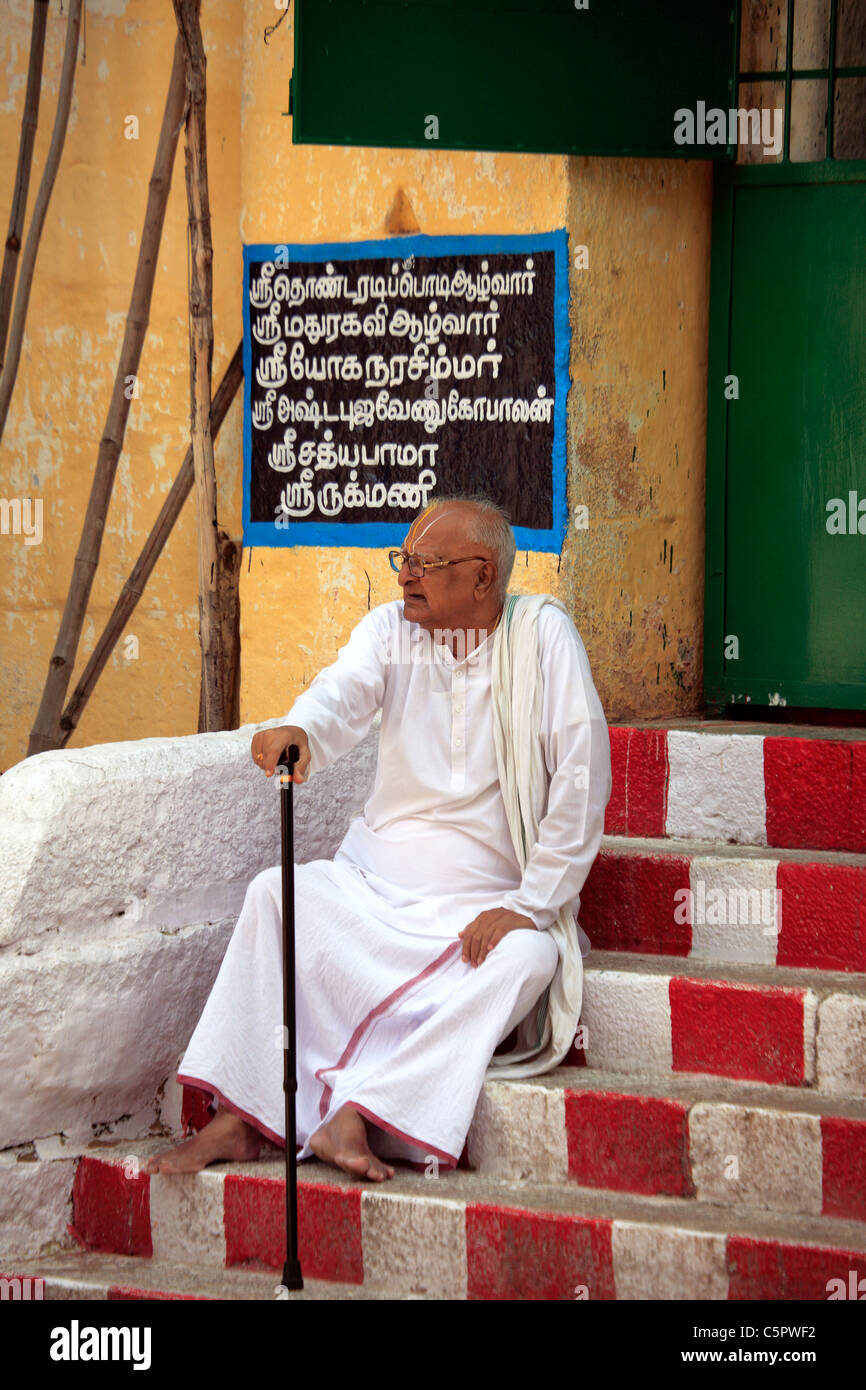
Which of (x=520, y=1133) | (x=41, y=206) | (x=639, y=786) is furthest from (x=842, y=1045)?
(x=41, y=206)

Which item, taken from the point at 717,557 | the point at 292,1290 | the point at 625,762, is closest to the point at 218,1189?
the point at 292,1290

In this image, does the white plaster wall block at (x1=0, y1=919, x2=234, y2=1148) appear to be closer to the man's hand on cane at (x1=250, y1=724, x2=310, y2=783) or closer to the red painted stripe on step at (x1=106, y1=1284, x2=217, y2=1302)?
the red painted stripe on step at (x1=106, y1=1284, x2=217, y2=1302)

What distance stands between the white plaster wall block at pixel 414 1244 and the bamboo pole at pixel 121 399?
2.36m

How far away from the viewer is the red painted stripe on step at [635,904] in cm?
397

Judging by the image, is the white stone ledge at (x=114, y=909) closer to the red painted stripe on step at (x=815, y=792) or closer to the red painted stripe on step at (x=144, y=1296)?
the red painted stripe on step at (x=144, y=1296)

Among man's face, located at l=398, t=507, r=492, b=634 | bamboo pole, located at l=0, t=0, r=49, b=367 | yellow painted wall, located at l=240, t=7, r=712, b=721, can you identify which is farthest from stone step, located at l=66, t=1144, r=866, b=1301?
bamboo pole, located at l=0, t=0, r=49, b=367

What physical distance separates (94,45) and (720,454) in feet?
8.62

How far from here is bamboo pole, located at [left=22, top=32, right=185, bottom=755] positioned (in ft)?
16.4

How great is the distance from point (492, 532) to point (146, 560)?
5.53ft

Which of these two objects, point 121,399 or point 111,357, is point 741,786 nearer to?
point 121,399

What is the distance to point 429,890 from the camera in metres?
3.83

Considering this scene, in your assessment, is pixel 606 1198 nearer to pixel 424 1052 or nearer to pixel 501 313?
pixel 424 1052

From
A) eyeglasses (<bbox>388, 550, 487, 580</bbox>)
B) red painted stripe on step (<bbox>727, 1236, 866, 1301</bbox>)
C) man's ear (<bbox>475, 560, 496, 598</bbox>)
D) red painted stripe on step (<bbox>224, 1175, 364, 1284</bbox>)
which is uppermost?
eyeglasses (<bbox>388, 550, 487, 580</bbox>)

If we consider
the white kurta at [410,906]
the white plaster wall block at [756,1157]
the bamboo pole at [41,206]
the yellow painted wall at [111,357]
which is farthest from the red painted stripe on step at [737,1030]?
the bamboo pole at [41,206]
